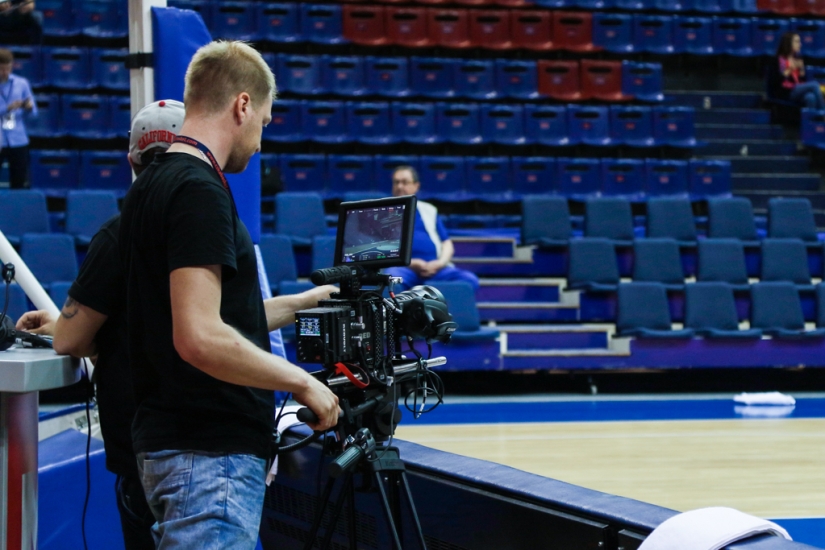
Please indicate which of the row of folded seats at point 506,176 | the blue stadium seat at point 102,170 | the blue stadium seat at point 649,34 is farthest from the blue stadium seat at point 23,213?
the blue stadium seat at point 649,34

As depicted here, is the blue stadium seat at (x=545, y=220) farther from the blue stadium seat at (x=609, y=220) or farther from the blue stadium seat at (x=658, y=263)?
the blue stadium seat at (x=658, y=263)

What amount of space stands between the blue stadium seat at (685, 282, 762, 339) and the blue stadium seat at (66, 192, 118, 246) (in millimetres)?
3768

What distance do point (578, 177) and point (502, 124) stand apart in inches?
33.9

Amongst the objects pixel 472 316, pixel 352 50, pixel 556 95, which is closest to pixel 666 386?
pixel 472 316

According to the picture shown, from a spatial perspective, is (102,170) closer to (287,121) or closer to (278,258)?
(287,121)

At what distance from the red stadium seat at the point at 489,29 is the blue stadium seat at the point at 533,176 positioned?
5.34ft

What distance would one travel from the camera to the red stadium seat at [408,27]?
28.3 ft

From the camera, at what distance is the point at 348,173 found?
732 cm

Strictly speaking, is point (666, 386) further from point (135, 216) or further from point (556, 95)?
point (135, 216)

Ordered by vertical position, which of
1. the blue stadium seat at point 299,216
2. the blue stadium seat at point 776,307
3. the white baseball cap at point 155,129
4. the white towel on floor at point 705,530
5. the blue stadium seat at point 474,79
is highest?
the blue stadium seat at point 474,79

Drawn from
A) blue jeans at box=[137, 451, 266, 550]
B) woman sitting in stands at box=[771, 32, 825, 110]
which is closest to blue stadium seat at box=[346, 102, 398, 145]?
woman sitting in stands at box=[771, 32, 825, 110]

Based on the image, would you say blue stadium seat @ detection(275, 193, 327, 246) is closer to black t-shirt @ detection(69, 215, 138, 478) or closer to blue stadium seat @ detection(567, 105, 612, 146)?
blue stadium seat @ detection(567, 105, 612, 146)

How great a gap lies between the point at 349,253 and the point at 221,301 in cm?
37

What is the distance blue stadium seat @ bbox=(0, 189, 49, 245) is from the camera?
5.70 metres
